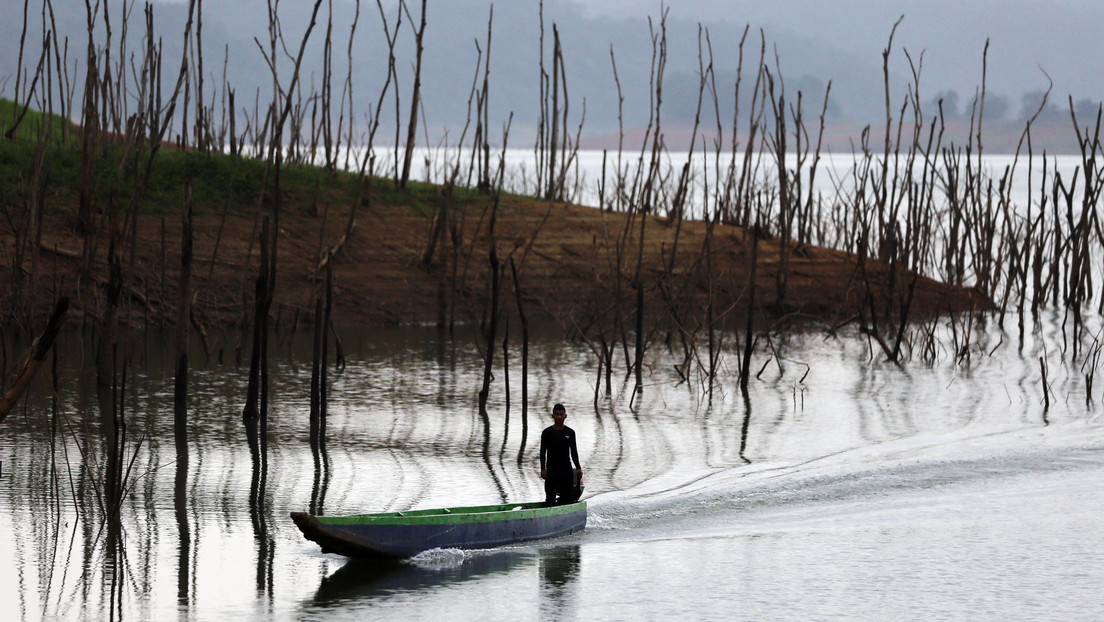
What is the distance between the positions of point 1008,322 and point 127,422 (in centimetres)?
1410

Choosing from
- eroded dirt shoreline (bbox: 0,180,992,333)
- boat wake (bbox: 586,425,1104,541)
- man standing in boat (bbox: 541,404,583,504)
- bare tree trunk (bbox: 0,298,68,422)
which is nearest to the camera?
bare tree trunk (bbox: 0,298,68,422)

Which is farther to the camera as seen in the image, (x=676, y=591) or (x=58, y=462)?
(x=58, y=462)

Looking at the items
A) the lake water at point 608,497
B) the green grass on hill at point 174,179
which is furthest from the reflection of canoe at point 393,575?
the green grass on hill at point 174,179

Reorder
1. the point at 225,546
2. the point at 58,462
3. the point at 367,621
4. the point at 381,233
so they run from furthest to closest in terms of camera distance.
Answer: the point at 381,233
the point at 58,462
the point at 225,546
the point at 367,621

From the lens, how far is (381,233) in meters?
19.1

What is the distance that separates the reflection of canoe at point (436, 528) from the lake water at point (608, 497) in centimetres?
10

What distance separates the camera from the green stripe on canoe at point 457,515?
664cm

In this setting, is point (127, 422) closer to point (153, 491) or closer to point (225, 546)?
point (153, 491)

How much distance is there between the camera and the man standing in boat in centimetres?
771

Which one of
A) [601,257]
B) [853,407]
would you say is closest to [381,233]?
[601,257]

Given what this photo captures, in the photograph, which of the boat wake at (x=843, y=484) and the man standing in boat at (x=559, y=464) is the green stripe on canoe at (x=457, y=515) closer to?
the man standing in boat at (x=559, y=464)

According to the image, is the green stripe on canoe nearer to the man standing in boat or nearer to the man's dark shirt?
the man standing in boat

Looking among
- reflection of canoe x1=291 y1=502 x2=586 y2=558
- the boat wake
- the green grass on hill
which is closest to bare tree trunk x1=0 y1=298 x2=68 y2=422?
reflection of canoe x1=291 y1=502 x2=586 y2=558

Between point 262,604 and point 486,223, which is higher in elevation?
point 486,223
